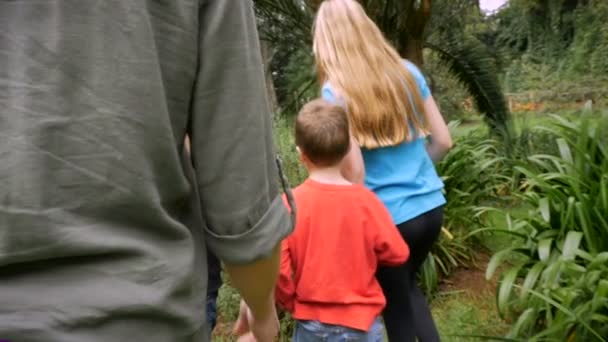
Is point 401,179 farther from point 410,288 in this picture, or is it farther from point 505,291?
point 505,291

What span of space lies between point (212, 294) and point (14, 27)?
1.78m

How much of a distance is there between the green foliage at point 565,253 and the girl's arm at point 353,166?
0.98 meters

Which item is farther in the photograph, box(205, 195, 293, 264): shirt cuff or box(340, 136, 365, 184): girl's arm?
box(340, 136, 365, 184): girl's arm

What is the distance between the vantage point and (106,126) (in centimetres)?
81

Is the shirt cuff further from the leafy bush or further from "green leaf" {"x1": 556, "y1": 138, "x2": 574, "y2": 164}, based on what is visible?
the leafy bush

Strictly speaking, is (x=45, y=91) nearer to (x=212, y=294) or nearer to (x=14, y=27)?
(x=14, y=27)

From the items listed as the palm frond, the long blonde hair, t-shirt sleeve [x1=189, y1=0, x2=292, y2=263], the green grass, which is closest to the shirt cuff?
t-shirt sleeve [x1=189, y1=0, x2=292, y2=263]

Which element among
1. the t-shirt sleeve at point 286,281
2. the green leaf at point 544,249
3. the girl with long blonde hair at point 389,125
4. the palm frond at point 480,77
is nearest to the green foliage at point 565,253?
the green leaf at point 544,249

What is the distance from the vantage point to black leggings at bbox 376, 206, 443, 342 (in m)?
2.71

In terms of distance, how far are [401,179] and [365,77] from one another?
44 centimetres

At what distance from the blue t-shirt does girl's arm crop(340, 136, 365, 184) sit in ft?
0.58

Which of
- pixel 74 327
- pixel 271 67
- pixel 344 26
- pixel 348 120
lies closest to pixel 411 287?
pixel 348 120

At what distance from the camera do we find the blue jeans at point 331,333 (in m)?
2.42

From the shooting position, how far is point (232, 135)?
0.94m
